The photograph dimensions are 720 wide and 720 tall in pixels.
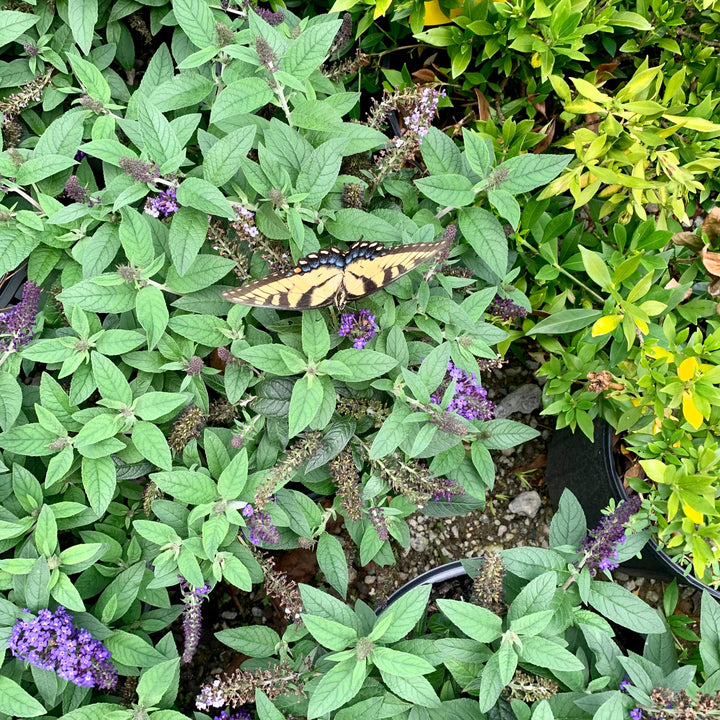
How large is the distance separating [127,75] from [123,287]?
4.43 feet

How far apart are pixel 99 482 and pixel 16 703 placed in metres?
0.67

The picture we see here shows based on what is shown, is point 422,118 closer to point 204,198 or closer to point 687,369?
point 204,198

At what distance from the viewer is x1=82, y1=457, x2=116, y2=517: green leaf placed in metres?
1.98

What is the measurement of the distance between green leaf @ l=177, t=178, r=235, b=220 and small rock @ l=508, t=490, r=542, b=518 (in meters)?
2.09

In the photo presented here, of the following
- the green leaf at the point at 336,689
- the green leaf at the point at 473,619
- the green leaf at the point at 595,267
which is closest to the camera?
the green leaf at the point at 336,689

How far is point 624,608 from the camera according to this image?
207cm

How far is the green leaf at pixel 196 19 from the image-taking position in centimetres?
204

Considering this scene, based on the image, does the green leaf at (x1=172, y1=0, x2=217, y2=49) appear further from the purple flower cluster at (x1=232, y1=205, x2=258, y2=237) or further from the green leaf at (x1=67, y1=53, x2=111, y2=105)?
the purple flower cluster at (x1=232, y1=205, x2=258, y2=237)

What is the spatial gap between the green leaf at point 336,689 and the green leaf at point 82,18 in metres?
2.32

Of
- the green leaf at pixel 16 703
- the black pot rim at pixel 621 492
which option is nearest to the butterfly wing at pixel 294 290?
the green leaf at pixel 16 703

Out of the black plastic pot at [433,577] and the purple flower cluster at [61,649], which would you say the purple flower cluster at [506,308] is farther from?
the purple flower cluster at [61,649]

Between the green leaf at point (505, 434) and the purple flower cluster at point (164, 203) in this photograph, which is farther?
the green leaf at point (505, 434)

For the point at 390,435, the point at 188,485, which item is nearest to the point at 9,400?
the point at 188,485

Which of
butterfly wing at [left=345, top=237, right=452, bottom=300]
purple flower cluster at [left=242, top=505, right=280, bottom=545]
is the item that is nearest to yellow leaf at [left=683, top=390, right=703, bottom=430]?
butterfly wing at [left=345, top=237, right=452, bottom=300]
